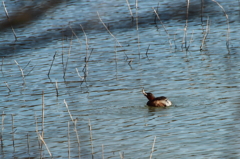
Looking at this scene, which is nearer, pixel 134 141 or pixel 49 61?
pixel 134 141

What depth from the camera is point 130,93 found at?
11.7m

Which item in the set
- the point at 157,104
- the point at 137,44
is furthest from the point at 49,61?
the point at 157,104

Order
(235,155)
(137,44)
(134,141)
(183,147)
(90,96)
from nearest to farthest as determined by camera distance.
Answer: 1. (235,155)
2. (183,147)
3. (134,141)
4. (90,96)
5. (137,44)

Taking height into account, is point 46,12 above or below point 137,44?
above

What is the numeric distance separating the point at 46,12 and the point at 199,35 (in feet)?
49.5

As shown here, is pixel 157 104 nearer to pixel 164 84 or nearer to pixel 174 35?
pixel 164 84

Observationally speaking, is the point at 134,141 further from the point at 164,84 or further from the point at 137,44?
the point at 137,44

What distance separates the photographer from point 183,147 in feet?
25.1

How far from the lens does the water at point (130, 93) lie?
787cm

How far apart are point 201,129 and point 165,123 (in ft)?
2.80

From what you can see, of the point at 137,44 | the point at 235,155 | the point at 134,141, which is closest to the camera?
the point at 235,155

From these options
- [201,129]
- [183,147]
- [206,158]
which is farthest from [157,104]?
[206,158]

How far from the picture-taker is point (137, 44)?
16281 mm

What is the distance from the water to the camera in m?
7.87
